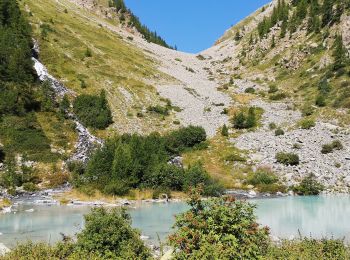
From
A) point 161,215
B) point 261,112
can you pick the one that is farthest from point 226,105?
point 161,215

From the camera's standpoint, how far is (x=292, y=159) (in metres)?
53.6

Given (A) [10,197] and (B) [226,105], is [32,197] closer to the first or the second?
(A) [10,197]

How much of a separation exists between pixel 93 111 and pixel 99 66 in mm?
28091

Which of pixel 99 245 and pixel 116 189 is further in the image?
pixel 116 189

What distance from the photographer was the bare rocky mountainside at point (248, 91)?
55.5 m

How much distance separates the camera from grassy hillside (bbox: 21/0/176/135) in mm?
75000

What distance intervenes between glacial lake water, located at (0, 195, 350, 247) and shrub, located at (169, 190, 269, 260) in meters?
8.73

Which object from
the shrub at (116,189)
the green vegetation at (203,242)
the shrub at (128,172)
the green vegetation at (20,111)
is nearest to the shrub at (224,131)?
the shrub at (128,172)

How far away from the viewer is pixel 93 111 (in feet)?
223

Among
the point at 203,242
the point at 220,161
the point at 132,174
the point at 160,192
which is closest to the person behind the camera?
the point at 203,242

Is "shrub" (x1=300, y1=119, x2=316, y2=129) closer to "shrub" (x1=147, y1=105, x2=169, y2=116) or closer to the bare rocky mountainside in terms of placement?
the bare rocky mountainside

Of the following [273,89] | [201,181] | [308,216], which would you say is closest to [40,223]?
[308,216]

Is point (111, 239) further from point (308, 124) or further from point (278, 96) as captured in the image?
point (278, 96)

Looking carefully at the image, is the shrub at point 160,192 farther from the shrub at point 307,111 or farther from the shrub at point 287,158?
the shrub at point 307,111
